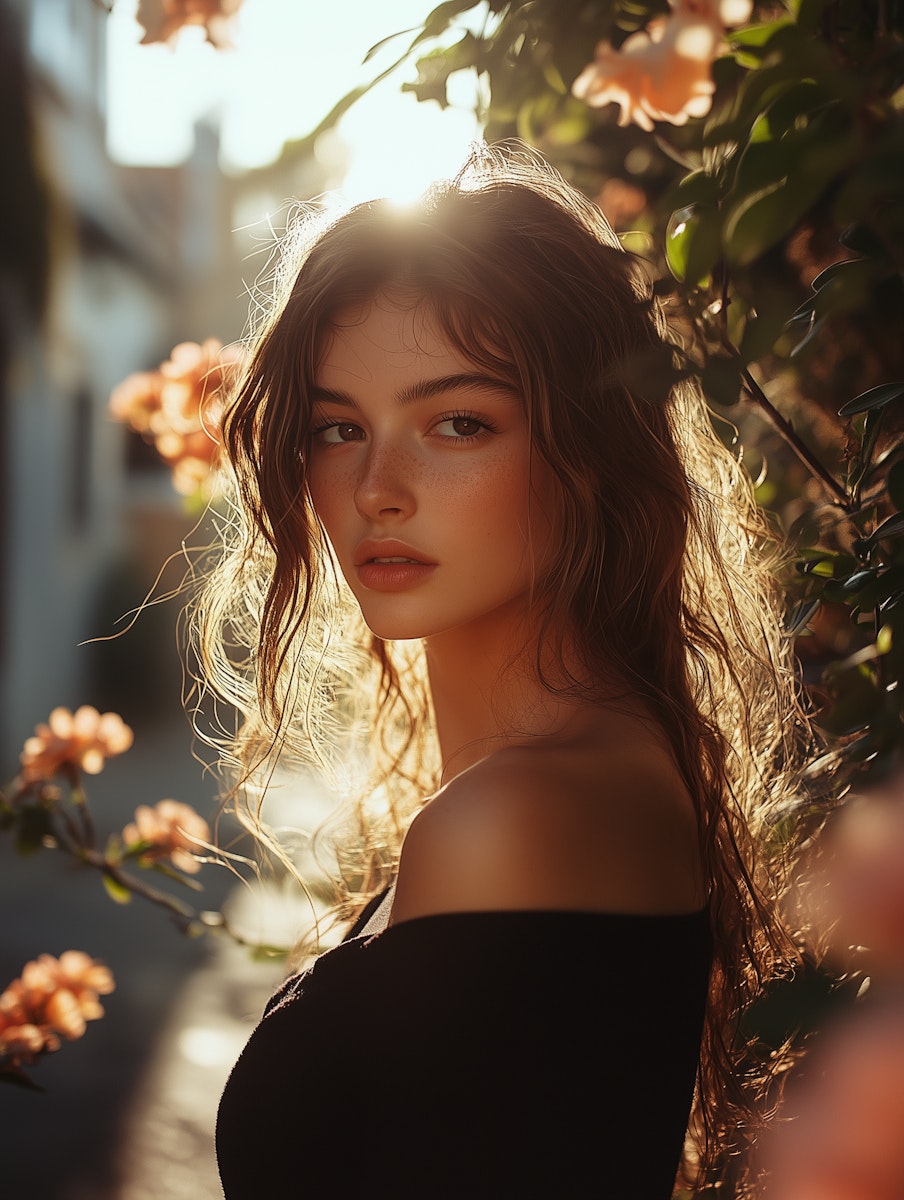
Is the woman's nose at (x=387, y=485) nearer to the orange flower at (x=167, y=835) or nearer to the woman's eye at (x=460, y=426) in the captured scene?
the woman's eye at (x=460, y=426)

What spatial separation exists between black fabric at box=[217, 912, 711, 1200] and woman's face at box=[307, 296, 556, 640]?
0.37 m

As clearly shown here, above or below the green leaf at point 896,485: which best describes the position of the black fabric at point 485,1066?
below

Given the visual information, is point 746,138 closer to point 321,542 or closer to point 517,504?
point 517,504

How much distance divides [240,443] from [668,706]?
2.27 ft

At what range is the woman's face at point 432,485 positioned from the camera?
4.09 ft

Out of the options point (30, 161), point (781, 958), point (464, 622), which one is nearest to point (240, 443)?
point (464, 622)

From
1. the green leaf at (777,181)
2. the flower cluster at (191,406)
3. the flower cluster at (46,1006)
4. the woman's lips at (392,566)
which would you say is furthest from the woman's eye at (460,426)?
the flower cluster at (46,1006)

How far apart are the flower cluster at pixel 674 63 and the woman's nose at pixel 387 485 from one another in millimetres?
459

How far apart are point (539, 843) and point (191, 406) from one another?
1288mm

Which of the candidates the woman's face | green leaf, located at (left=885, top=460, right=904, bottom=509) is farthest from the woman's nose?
green leaf, located at (left=885, top=460, right=904, bottom=509)

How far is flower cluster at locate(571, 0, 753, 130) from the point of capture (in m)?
0.80

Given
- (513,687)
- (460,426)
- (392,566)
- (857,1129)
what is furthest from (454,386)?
(857,1129)

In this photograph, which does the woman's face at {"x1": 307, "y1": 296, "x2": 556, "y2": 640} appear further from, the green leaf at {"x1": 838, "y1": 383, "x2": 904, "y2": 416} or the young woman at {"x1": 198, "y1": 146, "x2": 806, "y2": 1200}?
the green leaf at {"x1": 838, "y1": 383, "x2": 904, "y2": 416}

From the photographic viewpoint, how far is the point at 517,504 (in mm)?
1277
